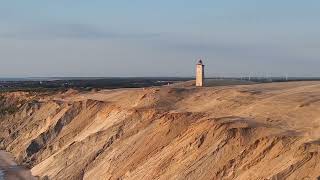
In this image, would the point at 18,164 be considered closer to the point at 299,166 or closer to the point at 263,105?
the point at 263,105

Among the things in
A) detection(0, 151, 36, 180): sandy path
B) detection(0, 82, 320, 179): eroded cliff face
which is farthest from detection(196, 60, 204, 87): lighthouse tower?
detection(0, 151, 36, 180): sandy path

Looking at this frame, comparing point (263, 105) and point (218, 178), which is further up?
point (263, 105)

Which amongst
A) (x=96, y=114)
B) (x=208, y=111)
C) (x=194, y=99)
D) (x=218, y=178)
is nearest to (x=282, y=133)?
(x=218, y=178)

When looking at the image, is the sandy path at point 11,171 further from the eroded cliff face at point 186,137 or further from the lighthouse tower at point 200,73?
the lighthouse tower at point 200,73

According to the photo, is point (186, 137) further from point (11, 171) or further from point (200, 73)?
point (200, 73)

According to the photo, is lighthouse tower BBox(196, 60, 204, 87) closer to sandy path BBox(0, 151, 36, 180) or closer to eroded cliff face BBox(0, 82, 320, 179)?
eroded cliff face BBox(0, 82, 320, 179)

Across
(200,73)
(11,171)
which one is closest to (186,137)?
(11,171)
